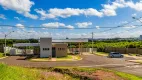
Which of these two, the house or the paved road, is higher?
the house

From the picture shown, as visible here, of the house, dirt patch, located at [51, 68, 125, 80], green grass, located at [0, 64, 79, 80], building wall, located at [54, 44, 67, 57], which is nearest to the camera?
green grass, located at [0, 64, 79, 80]

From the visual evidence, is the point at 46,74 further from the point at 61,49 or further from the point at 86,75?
the point at 61,49

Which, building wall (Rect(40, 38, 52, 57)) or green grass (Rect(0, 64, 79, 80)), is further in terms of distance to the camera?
building wall (Rect(40, 38, 52, 57))

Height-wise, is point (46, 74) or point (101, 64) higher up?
point (46, 74)

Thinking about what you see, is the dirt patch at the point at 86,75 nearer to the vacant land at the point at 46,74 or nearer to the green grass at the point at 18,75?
the vacant land at the point at 46,74

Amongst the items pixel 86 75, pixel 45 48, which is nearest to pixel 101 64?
pixel 86 75

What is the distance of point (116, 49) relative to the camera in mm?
82312

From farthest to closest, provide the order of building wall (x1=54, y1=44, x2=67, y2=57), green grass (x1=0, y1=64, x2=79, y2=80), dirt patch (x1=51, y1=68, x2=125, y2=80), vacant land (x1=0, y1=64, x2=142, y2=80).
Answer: building wall (x1=54, y1=44, x2=67, y2=57) < dirt patch (x1=51, y1=68, x2=125, y2=80) < vacant land (x1=0, y1=64, x2=142, y2=80) < green grass (x1=0, y1=64, x2=79, y2=80)

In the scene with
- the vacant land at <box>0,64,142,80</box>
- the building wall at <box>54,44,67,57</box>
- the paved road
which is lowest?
the paved road

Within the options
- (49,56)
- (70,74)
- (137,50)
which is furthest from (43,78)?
(137,50)

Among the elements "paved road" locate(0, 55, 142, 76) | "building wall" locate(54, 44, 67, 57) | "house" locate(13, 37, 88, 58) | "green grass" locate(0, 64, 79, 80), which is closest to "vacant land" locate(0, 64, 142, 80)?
"green grass" locate(0, 64, 79, 80)

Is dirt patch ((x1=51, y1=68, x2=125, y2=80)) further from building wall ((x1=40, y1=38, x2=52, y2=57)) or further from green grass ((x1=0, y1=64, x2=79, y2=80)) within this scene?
building wall ((x1=40, y1=38, x2=52, y2=57))

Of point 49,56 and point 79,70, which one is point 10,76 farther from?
point 49,56

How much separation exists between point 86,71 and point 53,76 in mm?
4826
